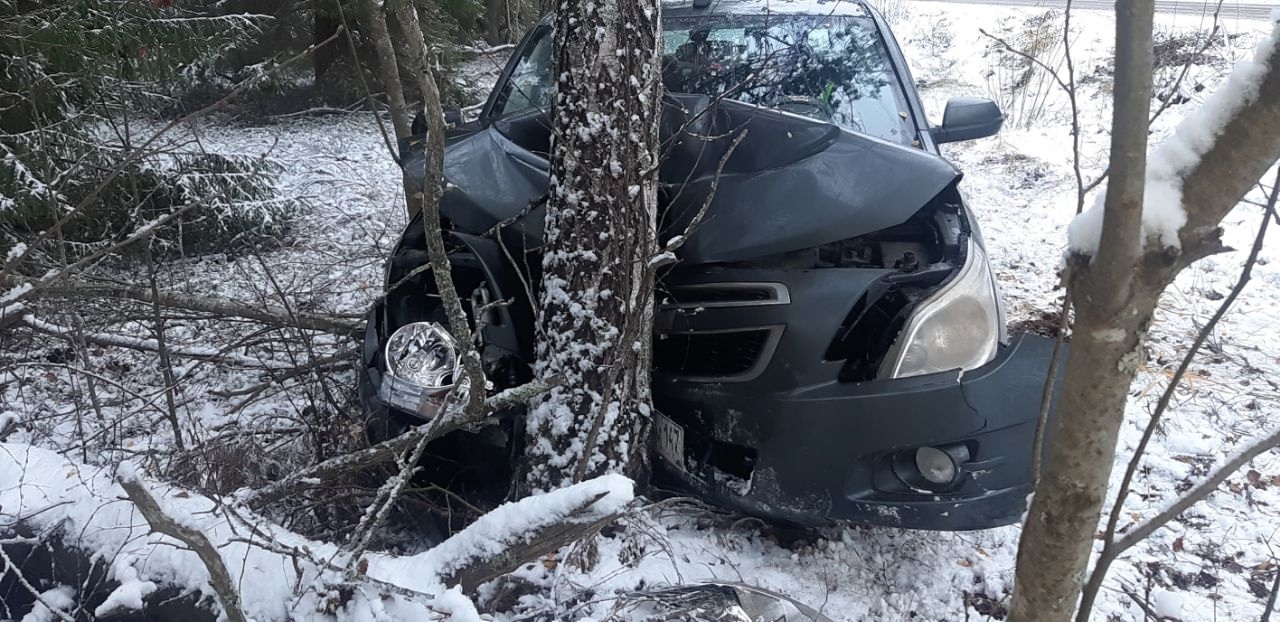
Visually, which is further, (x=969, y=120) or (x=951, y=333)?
(x=969, y=120)

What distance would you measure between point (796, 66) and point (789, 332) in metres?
1.65

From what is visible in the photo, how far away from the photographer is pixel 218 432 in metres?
3.13

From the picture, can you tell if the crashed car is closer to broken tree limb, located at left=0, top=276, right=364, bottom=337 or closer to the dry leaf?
broken tree limb, located at left=0, top=276, right=364, bottom=337

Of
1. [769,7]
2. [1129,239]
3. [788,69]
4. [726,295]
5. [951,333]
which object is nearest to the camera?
[1129,239]

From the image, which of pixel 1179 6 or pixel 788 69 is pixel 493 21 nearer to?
pixel 788 69

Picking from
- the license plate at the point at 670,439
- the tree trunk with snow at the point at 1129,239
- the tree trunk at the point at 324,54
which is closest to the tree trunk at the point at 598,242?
the license plate at the point at 670,439

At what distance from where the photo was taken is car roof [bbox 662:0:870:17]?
3.69 m

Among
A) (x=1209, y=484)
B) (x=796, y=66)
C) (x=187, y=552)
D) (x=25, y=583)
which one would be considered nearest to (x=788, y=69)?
(x=796, y=66)

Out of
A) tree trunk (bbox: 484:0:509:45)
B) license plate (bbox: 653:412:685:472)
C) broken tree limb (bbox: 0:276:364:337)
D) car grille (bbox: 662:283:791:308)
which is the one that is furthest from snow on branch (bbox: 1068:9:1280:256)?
tree trunk (bbox: 484:0:509:45)

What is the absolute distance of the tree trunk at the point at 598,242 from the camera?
218 centimetres

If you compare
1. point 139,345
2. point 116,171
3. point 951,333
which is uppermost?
point 116,171

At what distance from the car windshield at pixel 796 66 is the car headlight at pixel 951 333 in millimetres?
1018

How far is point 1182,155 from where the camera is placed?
39.1 inches

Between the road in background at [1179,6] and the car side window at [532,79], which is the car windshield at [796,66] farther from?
the road in background at [1179,6]
